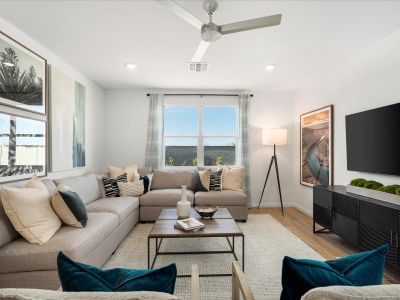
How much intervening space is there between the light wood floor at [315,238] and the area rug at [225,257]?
0.14 m

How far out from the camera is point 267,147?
529 centimetres

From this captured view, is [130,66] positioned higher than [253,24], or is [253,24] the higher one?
[130,66]

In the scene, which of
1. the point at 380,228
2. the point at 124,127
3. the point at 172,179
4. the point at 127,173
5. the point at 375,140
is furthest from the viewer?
the point at 124,127

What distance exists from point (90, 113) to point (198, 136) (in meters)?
2.21

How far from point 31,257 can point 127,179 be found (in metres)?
2.32

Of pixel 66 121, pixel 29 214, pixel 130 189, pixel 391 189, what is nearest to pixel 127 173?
pixel 130 189

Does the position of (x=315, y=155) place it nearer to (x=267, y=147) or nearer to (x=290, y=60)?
(x=267, y=147)

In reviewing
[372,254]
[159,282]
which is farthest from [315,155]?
[159,282]

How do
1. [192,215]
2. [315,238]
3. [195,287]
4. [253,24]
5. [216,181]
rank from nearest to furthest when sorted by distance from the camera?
1. [195,287]
2. [253,24]
3. [192,215]
4. [315,238]
5. [216,181]

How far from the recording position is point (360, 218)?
8.59 ft

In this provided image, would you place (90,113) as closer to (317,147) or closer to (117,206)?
(117,206)

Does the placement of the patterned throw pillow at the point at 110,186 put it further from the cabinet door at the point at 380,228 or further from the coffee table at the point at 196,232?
the cabinet door at the point at 380,228

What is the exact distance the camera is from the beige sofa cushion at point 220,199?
4063 mm

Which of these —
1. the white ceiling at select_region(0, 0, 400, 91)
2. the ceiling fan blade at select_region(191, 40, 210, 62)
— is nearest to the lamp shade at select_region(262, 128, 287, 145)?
the white ceiling at select_region(0, 0, 400, 91)
